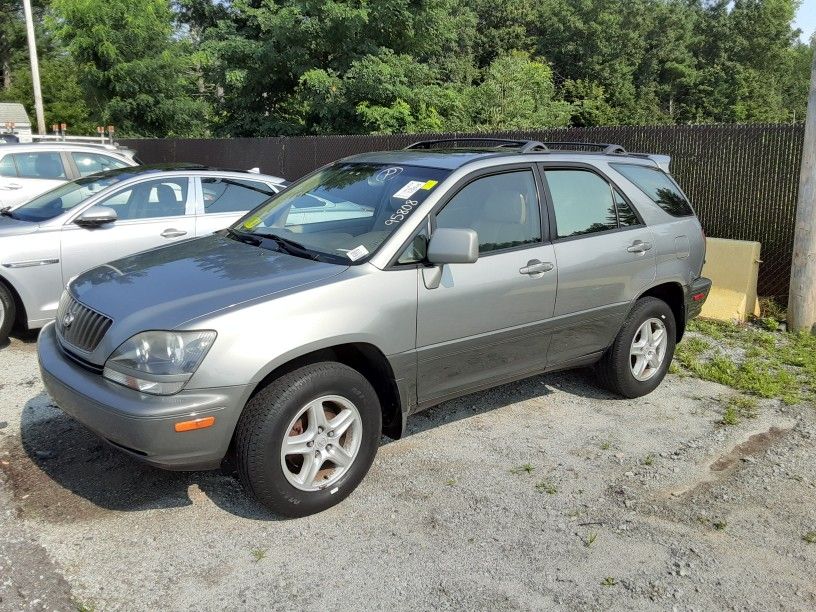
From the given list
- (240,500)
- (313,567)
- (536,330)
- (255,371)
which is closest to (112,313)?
(255,371)

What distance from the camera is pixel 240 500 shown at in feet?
12.9

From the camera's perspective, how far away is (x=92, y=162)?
10.4 m

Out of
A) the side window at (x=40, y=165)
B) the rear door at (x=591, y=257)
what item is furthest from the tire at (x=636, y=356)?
the side window at (x=40, y=165)

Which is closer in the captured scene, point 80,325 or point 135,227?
point 80,325

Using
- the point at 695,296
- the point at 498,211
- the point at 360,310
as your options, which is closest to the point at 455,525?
the point at 360,310

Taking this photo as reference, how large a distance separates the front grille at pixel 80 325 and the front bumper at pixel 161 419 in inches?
8.6

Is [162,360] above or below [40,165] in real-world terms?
below

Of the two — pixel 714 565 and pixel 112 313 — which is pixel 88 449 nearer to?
pixel 112 313

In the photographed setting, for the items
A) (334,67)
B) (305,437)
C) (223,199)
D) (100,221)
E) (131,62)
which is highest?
(131,62)

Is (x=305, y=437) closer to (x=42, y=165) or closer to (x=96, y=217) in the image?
(x=96, y=217)

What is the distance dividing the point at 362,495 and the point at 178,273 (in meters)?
1.50

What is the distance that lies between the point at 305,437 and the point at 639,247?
8.99ft

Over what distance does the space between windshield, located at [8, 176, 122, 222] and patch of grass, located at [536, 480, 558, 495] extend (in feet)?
16.0

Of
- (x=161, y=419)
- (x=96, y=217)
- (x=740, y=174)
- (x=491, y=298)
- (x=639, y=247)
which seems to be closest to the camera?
(x=161, y=419)
